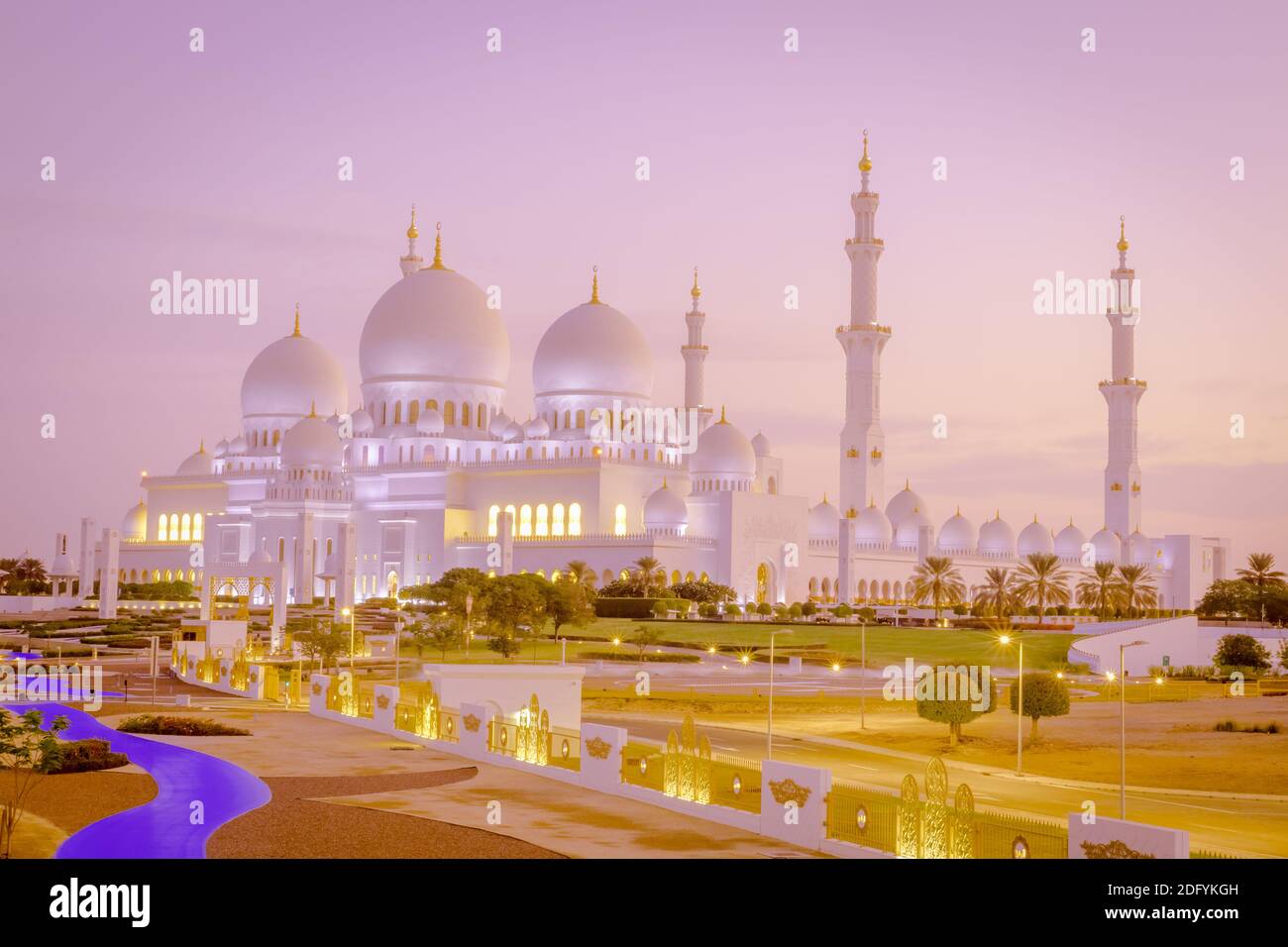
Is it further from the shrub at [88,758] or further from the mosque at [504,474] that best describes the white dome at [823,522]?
the shrub at [88,758]

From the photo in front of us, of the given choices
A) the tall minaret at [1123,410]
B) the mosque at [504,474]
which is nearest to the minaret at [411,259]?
the mosque at [504,474]

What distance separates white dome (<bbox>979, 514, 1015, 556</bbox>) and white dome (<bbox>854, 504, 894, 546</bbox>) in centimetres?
1371

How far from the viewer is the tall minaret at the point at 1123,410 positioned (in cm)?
7975

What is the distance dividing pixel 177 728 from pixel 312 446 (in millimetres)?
45367

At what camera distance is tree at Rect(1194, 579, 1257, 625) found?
65625 millimetres

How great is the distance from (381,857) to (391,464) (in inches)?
2213

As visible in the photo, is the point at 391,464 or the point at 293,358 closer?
the point at 391,464

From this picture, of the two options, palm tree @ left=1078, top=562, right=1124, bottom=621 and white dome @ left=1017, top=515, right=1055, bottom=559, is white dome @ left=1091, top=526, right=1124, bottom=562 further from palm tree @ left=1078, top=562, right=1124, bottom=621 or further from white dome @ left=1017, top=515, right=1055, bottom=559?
palm tree @ left=1078, top=562, right=1124, bottom=621

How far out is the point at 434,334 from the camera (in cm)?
7212

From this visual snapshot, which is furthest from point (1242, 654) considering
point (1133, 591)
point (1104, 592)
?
point (1133, 591)

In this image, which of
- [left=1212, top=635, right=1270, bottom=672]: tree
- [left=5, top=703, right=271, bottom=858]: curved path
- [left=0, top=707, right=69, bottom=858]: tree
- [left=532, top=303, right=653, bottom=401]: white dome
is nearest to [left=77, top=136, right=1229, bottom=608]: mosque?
[left=532, top=303, right=653, bottom=401]: white dome

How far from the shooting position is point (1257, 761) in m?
29.3
